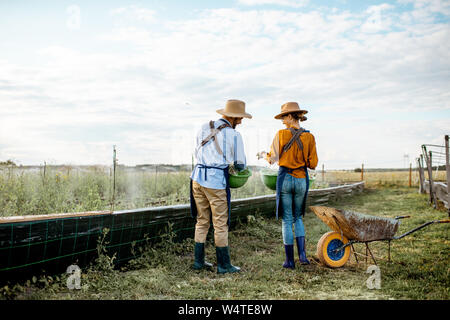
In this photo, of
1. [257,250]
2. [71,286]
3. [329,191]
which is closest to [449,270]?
[257,250]

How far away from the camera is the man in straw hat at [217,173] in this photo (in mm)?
4207

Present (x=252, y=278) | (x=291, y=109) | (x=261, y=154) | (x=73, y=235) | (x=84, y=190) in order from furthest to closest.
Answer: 1. (x=84, y=190)
2. (x=261, y=154)
3. (x=291, y=109)
4. (x=252, y=278)
5. (x=73, y=235)

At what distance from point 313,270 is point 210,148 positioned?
1.91 m

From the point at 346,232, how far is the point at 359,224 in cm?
23

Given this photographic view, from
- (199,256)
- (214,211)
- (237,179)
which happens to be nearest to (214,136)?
(237,179)

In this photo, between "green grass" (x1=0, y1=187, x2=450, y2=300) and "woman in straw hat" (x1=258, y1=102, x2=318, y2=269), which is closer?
"green grass" (x1=0, y1=187, x2=450, y2=300)

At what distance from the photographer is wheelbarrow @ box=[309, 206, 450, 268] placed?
13.9ft

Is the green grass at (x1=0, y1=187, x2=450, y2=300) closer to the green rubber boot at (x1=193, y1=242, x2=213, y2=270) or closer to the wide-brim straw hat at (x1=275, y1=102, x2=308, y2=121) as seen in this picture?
the green rubber boot at (x1=193, y1=242, x2=213, y2=270)

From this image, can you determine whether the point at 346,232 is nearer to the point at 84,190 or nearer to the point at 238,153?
the point at 238,153

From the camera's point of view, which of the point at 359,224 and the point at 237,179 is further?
the point at 237,179

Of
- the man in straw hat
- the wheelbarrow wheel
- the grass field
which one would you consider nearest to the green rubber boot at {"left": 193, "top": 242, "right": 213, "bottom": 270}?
the man in straw hat

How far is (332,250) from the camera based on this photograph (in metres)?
4.51

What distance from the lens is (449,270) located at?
4137mm
